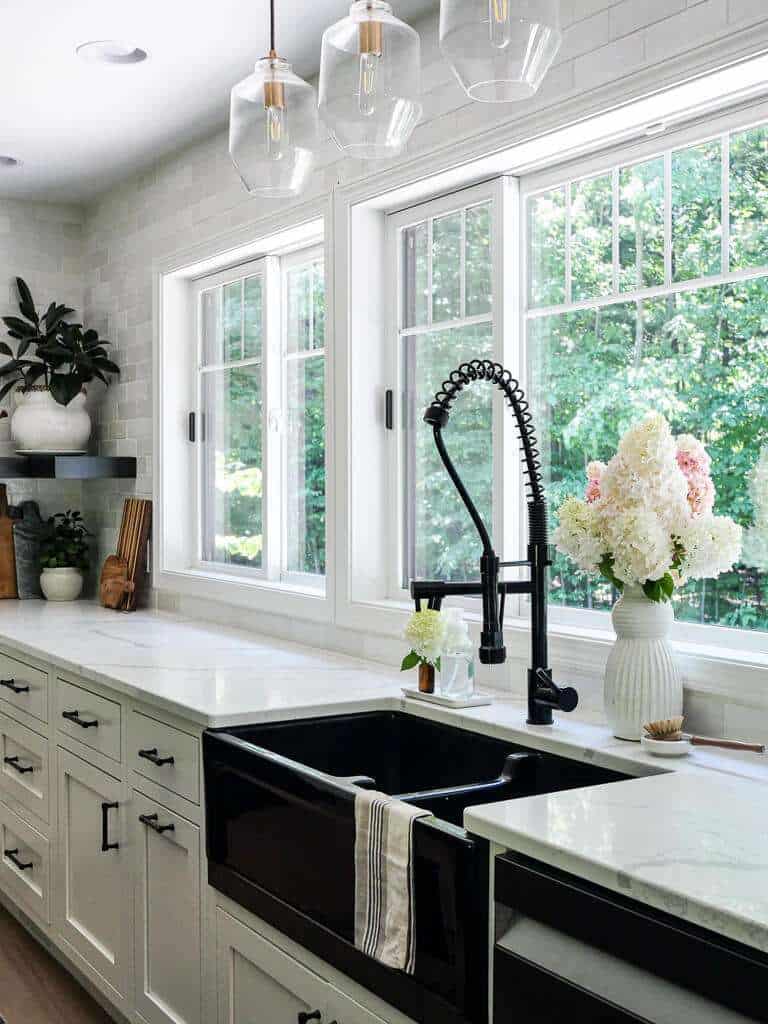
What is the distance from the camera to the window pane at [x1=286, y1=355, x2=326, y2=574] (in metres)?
3.67

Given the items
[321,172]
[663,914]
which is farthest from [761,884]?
[321,172]

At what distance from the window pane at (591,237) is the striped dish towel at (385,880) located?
1372mm

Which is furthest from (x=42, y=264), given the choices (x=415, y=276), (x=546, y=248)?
(x=546, y=248)

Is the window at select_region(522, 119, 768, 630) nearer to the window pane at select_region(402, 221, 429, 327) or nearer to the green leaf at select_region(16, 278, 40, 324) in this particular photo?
the window pane at select_region(402, 221, 429, 327)

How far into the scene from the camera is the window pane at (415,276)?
3.17 metres

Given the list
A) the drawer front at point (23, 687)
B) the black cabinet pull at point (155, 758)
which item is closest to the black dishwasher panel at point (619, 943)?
the black cabinet pull at point (155, 758)

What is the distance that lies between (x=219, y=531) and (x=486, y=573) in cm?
215

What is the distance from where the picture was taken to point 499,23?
3.96 ft

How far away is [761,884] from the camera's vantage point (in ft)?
4.24

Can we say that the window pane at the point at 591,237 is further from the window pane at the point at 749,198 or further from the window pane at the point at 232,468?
the window pane at the point at 232,468

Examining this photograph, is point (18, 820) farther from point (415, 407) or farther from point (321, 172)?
point (321, 172)

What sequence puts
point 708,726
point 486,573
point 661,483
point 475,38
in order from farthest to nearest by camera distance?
point 486,573, point 708,726, point 661,483, point 475,38

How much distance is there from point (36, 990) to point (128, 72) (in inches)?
106

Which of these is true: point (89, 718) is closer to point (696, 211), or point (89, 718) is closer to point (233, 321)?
point (233, 321)
